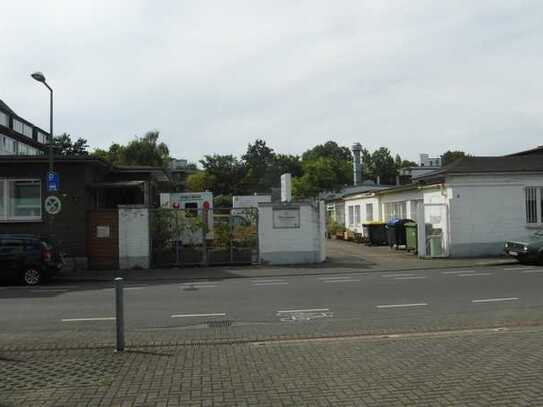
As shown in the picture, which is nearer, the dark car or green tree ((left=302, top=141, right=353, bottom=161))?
the dark car

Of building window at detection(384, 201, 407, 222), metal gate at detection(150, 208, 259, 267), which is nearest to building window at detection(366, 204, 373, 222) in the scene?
building window at detection(384, 201, 407, 222)

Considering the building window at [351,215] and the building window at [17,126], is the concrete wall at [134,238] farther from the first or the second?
the building window at [17,126]

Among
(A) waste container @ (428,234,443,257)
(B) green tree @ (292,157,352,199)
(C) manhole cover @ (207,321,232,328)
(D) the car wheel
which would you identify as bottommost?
(C) manhole cover @ (207,321,232,328)

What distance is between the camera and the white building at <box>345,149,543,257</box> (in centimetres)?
2345

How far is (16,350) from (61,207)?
1493 centimetres

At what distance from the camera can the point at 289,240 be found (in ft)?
74.2

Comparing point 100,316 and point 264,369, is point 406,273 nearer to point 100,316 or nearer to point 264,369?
point 100,316

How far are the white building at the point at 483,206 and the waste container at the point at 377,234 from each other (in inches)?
249

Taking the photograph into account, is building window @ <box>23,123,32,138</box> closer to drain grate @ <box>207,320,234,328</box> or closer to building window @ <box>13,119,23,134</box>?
building window @ <box>13,119,23,134</box>

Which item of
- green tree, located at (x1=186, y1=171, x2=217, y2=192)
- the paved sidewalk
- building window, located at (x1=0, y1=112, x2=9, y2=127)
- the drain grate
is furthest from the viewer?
green tree, located at (x1=186, y1=171, x2=217, y2=192)

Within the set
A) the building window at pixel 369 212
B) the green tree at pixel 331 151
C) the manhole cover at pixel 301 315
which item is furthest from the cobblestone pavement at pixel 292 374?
the green tree at pixel 331 151

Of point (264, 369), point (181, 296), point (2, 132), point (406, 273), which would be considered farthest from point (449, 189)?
point (2, 132)

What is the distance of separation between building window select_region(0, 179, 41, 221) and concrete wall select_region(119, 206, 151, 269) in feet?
11.1

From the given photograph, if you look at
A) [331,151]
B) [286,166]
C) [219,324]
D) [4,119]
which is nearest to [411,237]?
[219,324]
